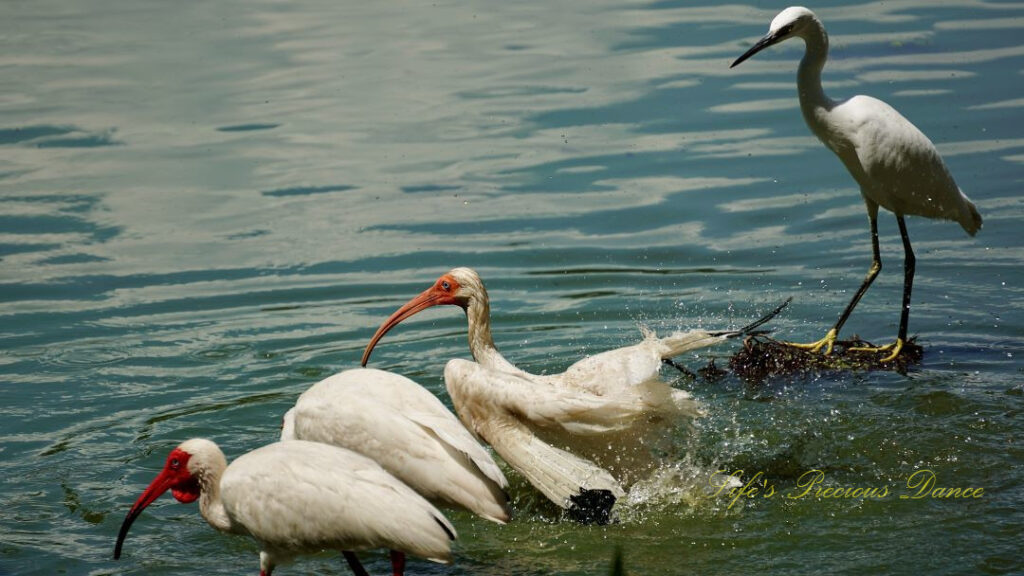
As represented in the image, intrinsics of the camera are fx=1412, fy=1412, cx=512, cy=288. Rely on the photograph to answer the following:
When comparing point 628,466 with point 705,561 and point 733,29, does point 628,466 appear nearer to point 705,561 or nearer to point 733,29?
point 705,561

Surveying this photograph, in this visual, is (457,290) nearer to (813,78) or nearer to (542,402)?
(542,402)

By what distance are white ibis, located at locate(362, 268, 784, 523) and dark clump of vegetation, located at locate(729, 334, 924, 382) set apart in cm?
208

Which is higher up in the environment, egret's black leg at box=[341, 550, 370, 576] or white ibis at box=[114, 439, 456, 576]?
white ibis at box=[114, 439, 456, 576]

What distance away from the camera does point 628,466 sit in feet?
22.4

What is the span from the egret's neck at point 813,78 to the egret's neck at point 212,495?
4.69m

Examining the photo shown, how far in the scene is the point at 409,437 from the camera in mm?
6121

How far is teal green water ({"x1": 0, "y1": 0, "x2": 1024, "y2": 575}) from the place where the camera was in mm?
6684

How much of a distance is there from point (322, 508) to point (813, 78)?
484 cm

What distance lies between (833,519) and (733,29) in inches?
448

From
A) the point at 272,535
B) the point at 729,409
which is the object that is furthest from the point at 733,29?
the point at 272,535

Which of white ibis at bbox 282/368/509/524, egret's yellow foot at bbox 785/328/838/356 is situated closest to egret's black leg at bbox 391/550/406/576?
white ibis at bbox 282/368/509/524

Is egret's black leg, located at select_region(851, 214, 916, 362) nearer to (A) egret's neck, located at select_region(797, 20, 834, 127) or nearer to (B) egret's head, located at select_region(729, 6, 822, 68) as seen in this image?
(A) egret's neck, located at select_region(797, 20, 834, 127)

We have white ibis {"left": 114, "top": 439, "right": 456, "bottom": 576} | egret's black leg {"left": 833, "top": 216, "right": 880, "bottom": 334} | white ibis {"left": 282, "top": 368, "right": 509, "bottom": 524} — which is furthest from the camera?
egret's black leg {"left": 833, "top": 216, "right": 880, "bottom": 334}

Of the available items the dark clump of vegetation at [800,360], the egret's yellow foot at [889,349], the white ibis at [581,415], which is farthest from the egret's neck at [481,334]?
the egret's yellow foot at [889,349]
